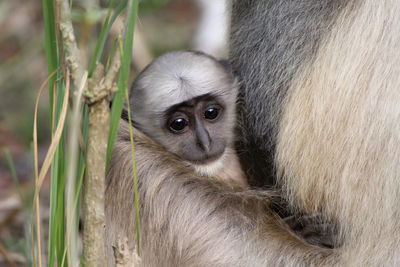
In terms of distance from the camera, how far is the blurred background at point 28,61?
4.50m

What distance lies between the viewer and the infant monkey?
9.24ft

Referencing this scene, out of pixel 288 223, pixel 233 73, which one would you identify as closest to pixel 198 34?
pixel 233 73

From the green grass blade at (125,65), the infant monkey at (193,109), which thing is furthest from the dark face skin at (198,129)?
the green grass blade at (125,65)

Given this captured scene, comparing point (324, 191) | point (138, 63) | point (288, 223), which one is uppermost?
point (324, 191)

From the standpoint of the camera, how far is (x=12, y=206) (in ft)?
13.6

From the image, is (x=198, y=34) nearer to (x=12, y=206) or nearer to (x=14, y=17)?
(x=14, y=17)

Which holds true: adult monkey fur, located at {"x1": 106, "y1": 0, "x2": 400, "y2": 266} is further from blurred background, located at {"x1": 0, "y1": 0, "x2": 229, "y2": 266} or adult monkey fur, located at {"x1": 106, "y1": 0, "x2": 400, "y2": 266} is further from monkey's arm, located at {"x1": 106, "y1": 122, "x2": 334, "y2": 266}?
blurred background, located at {"x1": 0, "y1": 0, "x2": 229, "y2": 266}

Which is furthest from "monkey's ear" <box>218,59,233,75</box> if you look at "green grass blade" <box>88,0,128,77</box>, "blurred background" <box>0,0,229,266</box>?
"blurred background" <box>0,0,229,266</box>

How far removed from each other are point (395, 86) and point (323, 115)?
0.97 feet

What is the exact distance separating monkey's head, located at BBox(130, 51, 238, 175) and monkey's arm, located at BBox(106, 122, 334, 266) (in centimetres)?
23

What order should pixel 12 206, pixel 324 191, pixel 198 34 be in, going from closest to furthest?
pixel 324 191
pixel 12 206
pixel 198 34

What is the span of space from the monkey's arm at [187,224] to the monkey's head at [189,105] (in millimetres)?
232

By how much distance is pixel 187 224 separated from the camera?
2.54m

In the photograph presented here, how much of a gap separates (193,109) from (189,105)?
0.09 ft
